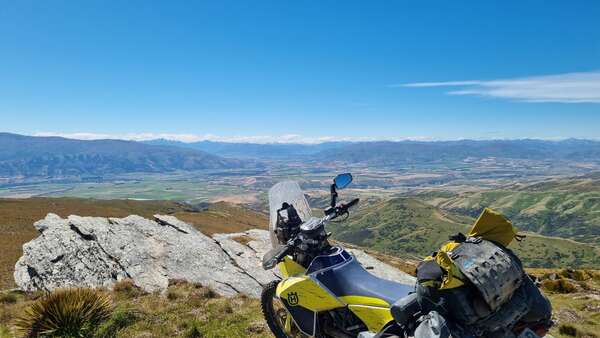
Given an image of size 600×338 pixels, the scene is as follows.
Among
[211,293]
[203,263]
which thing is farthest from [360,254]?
[211,293]

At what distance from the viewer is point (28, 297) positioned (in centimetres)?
1471

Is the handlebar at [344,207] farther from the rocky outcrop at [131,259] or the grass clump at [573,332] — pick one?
the rocky outcrop at [131,259]

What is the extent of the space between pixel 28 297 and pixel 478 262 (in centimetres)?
1693

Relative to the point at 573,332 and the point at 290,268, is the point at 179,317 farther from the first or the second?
the point at 573,332

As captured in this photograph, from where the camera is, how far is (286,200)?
8461mm

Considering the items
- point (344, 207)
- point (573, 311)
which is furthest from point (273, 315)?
point (573, 311)

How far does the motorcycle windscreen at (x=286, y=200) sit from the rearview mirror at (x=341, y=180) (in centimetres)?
129

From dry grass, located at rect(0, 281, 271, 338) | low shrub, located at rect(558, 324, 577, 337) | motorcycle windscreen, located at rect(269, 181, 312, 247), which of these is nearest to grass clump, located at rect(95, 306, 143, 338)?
dry grass, located at rect(0, 281, 271, 338)

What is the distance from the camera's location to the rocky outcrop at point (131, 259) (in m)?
16.9

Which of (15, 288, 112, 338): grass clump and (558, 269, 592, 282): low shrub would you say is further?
(558, 269, 592, 282): low shrub

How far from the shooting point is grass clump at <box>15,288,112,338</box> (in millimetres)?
8719

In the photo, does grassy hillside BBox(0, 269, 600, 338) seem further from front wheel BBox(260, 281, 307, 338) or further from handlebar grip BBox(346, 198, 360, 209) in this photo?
handlebar grip BBox(346, 198, 360, 209)

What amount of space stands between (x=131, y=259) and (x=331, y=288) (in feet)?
51.9

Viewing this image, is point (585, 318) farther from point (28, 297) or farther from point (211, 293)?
point (28, 297)
